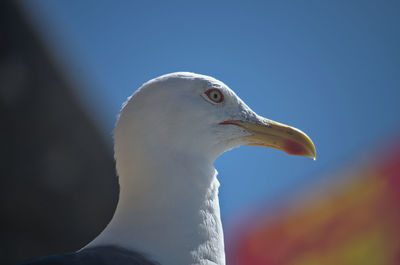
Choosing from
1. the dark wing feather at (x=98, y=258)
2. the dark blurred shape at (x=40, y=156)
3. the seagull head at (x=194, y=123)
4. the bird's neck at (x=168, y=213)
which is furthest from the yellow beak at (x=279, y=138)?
the dark blurred shape at (x=40, y=156)

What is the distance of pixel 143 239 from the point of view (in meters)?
1.52

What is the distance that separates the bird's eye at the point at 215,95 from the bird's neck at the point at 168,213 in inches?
10.2

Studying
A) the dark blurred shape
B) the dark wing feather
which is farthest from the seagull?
the dark blurred shape

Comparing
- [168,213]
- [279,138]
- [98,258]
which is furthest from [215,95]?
[98,258]

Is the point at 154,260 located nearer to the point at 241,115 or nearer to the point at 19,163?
the point at 241,115

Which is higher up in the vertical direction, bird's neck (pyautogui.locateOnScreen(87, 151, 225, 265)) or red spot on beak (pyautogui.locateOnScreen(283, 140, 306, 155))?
→ red spot on beak (pyautogui.locateOnScreen(283, 140, 306, 155))

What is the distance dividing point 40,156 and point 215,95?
330cm

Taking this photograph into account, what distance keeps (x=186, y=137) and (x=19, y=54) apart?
11.4 ft

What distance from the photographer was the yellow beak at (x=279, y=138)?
1.89 meters

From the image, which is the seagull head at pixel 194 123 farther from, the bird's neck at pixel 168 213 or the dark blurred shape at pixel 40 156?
the dark blurred shape at pixel 40 156

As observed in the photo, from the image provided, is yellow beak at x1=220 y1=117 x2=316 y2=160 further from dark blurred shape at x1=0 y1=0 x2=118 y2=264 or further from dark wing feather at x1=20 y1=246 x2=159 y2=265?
dark blurred shape at x1=0 y1=0 x2=118 y2=264

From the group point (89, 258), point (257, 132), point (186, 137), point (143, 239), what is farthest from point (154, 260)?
point (257, 132)

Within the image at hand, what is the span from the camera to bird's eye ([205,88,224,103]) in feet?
5.91

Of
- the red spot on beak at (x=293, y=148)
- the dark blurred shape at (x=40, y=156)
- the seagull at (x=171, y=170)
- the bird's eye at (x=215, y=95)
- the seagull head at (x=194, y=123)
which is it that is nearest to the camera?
the seagull at (x=171, y=170)
